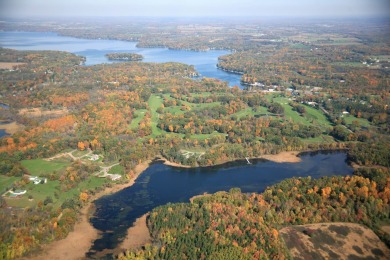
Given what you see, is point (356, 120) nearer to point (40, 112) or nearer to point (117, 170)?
point (117, 170)

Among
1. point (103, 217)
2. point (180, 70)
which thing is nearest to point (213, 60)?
point (180, 70)

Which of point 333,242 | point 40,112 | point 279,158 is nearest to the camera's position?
point 333,242

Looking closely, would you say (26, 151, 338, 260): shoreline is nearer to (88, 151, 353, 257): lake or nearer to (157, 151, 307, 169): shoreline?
(88, 151, 353, 257): lake

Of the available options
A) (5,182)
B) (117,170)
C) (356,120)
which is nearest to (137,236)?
(117,170)

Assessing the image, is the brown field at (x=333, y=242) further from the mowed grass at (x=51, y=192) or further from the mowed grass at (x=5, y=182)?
the mowed grass at (x=5, y=182)

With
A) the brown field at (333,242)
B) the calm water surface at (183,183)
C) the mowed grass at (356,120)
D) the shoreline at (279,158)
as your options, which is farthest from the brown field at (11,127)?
the mowed grass at (356,120)
